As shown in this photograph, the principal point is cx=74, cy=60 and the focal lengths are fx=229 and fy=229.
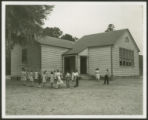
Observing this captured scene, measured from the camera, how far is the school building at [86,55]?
2428 centimetres

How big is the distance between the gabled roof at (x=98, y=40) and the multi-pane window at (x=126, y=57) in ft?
5.56

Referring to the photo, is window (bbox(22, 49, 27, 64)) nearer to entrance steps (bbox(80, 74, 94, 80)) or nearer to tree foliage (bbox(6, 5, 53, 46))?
entrance steps (bbox(80, 74, 94, 80))

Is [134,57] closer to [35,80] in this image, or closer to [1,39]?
[35,80]

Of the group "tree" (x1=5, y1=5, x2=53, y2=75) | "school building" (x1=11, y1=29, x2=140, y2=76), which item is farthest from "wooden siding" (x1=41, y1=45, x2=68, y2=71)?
"tree" (x1=5, y1=5, x2=53, y2=75)

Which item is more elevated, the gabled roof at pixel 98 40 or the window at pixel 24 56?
the gabled roof at pixel 98 40

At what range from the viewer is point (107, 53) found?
2452 cm

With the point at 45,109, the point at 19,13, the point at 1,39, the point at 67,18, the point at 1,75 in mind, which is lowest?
the point at 45,109

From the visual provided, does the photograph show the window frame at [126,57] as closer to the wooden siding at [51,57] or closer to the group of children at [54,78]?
the wooden siding at [51,57]

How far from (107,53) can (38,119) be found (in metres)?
18.2

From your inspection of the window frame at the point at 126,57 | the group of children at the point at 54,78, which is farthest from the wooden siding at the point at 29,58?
the window frame at the point at 126,57

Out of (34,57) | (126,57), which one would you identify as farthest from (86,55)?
(34,57)

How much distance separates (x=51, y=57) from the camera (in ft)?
81.6

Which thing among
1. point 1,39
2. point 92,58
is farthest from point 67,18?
point 92,58

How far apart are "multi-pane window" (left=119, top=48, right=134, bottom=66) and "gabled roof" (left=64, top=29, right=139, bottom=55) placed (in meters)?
1.69
